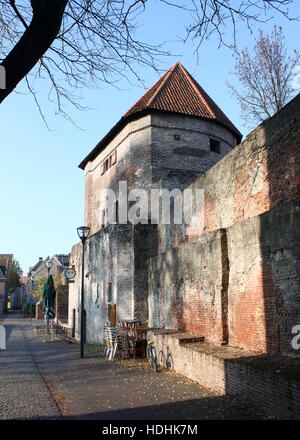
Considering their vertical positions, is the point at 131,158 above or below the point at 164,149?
below

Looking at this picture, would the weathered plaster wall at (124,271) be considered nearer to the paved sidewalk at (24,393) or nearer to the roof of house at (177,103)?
the paved sidewalk at (24,393)

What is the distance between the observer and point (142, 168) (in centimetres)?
1891

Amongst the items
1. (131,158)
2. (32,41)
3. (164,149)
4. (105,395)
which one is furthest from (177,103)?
(32,41)

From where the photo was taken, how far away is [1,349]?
1747cm

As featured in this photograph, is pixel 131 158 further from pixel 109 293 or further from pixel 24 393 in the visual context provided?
pixel 24 393

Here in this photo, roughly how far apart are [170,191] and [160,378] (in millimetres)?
7939

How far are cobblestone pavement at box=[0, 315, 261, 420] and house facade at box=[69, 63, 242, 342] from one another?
4.48 meters

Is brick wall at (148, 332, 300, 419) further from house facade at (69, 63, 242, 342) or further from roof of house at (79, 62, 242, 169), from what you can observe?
roof of house at (79, 62, 242, 169)

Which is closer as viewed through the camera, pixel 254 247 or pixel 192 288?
pixel 254 247

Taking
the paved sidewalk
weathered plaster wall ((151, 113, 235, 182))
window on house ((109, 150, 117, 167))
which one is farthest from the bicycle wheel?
window on house ((109, 150, 117, 167))

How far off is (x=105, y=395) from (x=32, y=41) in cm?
667

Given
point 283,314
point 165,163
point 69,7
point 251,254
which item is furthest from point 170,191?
point 69,7

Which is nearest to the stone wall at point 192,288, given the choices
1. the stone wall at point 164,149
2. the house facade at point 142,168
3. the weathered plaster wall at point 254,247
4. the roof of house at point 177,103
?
the weathered plaster wall at point 254,247

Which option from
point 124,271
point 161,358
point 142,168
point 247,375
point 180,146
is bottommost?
point 161,358
